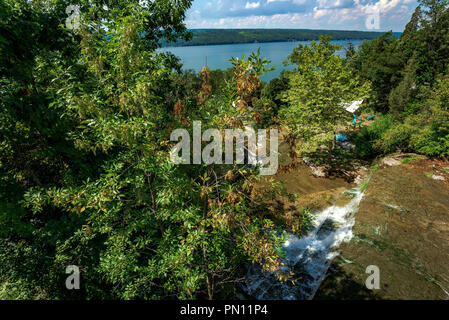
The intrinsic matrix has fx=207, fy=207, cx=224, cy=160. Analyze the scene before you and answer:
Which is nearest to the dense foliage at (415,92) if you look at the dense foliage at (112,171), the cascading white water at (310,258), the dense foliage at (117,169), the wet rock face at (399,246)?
the wet rock face at (399,246)

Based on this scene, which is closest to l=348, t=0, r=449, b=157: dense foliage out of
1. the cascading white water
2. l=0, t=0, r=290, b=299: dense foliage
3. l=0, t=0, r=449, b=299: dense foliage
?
the cascading white water

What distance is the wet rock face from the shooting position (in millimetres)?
7664

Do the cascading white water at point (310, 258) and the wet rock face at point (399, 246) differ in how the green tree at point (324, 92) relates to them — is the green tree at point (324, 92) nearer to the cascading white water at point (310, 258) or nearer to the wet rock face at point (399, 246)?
the wet rock face at point (399, 246)

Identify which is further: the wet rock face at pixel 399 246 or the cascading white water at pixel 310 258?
the cascading white water at pixel 310 258

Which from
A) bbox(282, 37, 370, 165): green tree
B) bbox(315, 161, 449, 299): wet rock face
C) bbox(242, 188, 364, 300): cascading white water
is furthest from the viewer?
bbox(282, 37, 370, 165): green tree

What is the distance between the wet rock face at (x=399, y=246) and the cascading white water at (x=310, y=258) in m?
0.51

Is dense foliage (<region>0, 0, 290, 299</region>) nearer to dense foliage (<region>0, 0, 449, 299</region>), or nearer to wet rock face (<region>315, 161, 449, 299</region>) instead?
dense foliage (<region>0, 0, 449, 299</region>)

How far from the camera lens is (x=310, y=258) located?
9.94 metres

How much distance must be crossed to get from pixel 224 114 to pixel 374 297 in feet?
28.0

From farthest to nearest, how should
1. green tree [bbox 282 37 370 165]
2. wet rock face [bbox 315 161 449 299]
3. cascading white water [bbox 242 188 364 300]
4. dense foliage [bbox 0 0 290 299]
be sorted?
Answer: green tree [bbox 282 37 370 165] < cascading white water [bbox 242 188 364 300] < wet rock face [bbox 315 161 449 299] < dense foliage [bbox 0 0 290 299]

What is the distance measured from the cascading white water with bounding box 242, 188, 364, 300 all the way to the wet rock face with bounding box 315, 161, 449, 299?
506 mm

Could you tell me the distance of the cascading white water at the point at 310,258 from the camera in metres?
8.48

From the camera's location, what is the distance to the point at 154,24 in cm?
888

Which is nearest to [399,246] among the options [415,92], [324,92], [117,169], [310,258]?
[310,258]
